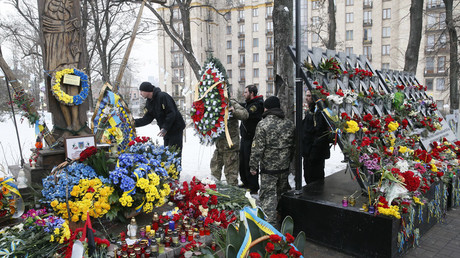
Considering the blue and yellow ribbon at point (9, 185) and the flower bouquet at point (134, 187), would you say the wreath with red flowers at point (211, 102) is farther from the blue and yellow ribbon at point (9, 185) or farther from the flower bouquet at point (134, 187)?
the blue and yellow ribbon at point (9, 185)

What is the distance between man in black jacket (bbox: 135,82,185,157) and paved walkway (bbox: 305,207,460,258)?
316 centimetres

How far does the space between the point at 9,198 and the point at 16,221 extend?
0.87 feet

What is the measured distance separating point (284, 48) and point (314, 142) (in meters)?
2.41

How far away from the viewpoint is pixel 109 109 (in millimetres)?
5523

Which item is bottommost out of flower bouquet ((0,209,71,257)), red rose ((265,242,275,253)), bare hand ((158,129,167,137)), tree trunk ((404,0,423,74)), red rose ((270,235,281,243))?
flower bouquet ((0,209,71,257))

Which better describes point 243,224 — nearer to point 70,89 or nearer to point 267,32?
point 70,89

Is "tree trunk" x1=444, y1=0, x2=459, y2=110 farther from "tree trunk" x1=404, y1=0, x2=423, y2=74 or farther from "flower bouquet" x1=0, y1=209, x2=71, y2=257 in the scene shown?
"flower bouquet" x1=0, y1=209, x2=71, y2=257

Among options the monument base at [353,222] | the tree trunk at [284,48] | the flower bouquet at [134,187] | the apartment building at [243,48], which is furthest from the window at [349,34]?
the flower bouquet at [134,187]

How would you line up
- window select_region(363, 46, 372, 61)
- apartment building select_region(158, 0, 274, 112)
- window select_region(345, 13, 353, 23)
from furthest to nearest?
apartment building select_region(158, 0, 274, 112) → window select_region(345, 13, 353, 23) → window select_region(363, 46, 372, 61)

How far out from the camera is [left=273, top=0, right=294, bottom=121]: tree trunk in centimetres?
714

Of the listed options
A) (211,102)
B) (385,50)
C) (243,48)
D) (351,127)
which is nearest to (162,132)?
(211,102)

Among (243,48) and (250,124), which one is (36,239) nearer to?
(250,124)

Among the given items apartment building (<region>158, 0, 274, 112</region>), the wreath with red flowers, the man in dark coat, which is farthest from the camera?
apartment building (<region>158, 0, 274, 112</region>)

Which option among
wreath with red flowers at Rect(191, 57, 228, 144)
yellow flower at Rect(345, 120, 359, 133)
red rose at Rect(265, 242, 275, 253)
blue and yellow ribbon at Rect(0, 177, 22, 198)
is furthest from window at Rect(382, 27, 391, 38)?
red rose at Rect(265, 242, 275, 253)
